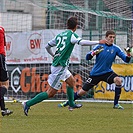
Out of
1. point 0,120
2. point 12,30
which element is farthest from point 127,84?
point 0,120

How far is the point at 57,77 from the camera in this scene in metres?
11.0

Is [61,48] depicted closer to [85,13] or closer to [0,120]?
[0,120]

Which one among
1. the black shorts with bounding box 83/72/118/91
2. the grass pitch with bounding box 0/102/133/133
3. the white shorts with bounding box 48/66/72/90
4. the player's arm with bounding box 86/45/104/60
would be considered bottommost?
the grass pitch with bounding box 0/102/133/133

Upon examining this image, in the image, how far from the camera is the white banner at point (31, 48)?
722 inches

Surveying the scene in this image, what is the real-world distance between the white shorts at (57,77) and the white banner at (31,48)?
7.00 metres

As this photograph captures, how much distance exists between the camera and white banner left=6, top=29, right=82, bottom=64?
18328mm

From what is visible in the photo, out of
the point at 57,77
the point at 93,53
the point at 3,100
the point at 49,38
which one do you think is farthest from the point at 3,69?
the point at 49,38

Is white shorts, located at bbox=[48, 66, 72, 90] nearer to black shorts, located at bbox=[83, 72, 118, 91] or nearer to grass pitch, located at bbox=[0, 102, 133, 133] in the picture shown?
grass pitch, located at bbox=[0, 102, 133, 133]

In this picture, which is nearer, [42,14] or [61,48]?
[61,48]

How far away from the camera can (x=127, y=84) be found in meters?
16.5

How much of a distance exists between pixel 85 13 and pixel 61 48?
8.92 m

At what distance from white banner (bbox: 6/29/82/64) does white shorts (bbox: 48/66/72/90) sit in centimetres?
700

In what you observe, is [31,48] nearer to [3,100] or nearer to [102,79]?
[102,79]

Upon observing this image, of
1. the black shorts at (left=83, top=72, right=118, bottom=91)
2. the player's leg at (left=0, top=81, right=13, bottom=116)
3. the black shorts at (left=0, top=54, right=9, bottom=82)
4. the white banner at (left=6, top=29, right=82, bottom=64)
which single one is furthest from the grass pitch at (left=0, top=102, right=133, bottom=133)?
the white banner at (left=6, top=29, right=82, bottom=64)
